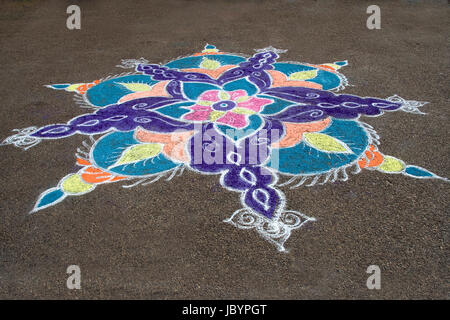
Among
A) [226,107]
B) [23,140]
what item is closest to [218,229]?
[226,107]

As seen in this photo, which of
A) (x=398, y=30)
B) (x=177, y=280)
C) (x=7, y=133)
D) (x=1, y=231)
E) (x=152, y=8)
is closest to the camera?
(x=177, y=280)

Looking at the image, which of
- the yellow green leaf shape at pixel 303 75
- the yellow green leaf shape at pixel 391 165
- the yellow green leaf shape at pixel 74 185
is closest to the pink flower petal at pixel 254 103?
the yellow green leaf shape at pixel 303 75

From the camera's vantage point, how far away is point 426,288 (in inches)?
Result: 103

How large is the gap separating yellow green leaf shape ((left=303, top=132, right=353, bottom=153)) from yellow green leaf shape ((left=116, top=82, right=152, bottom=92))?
2.35 meters

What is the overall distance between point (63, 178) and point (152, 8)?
6.61m

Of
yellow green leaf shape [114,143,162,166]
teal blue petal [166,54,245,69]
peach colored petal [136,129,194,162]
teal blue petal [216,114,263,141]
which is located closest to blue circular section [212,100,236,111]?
teal blue petal [216,114,263,141]

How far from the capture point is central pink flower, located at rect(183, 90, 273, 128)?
4.63 meters

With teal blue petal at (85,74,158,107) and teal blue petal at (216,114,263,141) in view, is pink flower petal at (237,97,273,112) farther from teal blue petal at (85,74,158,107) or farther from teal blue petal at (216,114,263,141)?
teal blue petal at (85,74,158,107)

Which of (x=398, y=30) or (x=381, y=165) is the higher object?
(x=398, y=30)

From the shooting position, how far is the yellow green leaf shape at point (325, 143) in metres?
4.04

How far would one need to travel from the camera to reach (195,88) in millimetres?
5414

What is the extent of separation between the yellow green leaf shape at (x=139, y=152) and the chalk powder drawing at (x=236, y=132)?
0.01 meters

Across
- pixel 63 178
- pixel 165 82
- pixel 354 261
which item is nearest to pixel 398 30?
pixel 165 82
